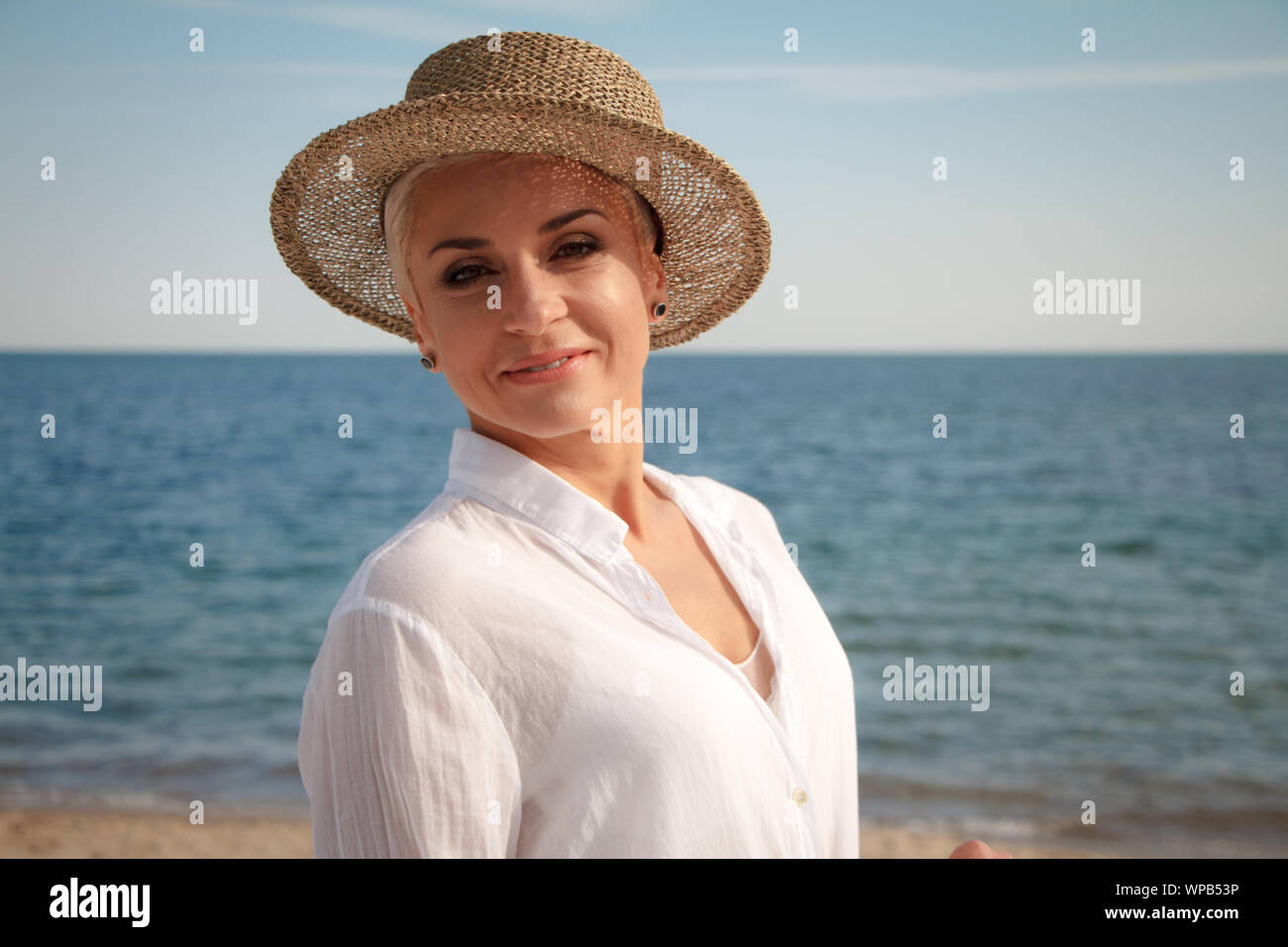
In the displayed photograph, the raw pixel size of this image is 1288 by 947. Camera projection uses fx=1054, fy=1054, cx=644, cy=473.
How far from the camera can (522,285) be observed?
1465 millimetres

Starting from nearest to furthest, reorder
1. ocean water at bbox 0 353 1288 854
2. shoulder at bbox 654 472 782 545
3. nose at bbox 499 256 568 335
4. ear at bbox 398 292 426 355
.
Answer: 1. nose at bbox 499 256 568 335
2. ear at bbox 398 292 426 355
3. shoulder at bbox 654 472 782 545
4. ocean water at bbox 0 353 1288 854

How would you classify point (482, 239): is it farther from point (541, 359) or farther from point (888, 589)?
point (888, 589)

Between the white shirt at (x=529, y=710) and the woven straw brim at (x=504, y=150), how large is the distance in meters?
0.48

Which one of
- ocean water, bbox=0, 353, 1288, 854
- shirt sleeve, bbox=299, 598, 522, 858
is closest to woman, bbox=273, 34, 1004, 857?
shirt sleeve, bbox=299, 598, 522, 858

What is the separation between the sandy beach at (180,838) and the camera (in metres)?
5.21

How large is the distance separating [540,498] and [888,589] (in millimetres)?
11360

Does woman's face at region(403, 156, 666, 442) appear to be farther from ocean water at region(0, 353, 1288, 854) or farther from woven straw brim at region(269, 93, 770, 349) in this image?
ocean water at region(0, 353, 1288, 854)

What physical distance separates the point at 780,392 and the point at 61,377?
32.8 m

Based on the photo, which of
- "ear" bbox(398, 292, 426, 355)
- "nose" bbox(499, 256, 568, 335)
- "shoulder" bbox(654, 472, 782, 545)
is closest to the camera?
"nose" bbox(499, 256, 568, 335)

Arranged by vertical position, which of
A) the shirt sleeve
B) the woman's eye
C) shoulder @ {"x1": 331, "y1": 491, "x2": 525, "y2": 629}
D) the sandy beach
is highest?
the woman's eye

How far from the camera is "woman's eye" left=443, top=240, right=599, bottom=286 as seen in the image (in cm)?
150

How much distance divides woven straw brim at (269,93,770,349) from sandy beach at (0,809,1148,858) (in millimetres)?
3862

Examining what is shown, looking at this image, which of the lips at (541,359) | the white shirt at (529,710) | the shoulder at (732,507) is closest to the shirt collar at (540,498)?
the white shirt at (529,710)

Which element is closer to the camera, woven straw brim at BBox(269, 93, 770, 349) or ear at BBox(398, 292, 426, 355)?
woven straw brim at BBox(269, 93, 770, 349)
